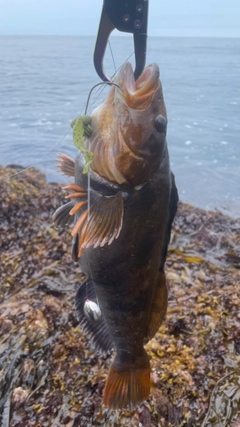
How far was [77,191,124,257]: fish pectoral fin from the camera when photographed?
197cm

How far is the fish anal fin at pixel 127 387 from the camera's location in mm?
2631

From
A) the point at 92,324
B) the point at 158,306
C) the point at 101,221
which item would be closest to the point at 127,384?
the point at 92,324

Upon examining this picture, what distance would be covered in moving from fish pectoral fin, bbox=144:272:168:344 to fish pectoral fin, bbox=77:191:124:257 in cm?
66

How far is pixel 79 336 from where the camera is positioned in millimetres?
3967

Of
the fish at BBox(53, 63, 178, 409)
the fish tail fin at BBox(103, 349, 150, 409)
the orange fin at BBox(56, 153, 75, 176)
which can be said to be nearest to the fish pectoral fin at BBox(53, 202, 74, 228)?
the fish at BBox(53, 63, 178, 409)

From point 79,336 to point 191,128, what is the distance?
1849cm

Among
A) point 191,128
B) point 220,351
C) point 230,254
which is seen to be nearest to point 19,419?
point 220,351

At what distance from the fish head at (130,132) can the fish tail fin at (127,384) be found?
50.7 inches

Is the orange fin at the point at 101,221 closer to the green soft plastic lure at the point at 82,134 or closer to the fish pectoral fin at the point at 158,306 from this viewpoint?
the green soft plastic lure at the point at 82,134

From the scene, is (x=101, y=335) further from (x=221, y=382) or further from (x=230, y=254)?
(x=230, y=254)

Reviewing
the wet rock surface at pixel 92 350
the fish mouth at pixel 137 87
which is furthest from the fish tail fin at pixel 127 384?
the fish mouth at pixel 137 87

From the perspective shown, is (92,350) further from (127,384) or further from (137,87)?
(137,87)

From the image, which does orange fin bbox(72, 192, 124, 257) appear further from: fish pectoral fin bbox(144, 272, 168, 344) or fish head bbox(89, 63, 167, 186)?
fish pectoral fin bbox(144, 272, 168, 344)

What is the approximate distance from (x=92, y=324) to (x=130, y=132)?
1338 millimetres
